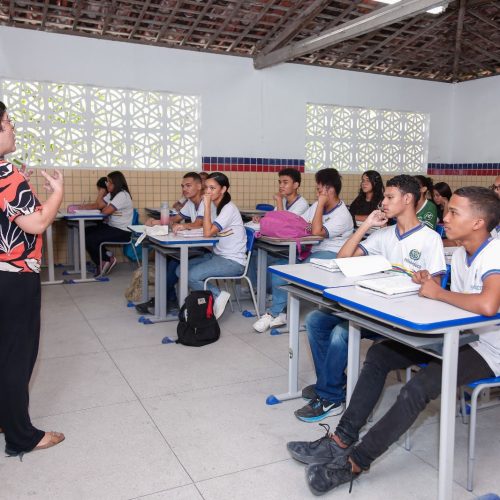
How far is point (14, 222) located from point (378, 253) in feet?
A: 6.01

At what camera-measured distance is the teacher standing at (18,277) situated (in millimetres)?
2002

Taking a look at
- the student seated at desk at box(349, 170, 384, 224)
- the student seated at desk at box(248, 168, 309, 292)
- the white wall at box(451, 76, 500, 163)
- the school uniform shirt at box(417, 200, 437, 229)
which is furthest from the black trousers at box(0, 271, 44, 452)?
the white wall at box(451, 76, 500, 163)

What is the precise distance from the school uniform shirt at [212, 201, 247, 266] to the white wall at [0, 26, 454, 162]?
2.94m

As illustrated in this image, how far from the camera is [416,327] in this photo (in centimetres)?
174

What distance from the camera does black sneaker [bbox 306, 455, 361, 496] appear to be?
78.7 inches

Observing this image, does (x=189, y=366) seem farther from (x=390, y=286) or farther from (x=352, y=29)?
(x=352, y=29)

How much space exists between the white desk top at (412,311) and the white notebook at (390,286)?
3 centimetres

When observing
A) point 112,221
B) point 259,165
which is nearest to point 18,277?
point 112,221

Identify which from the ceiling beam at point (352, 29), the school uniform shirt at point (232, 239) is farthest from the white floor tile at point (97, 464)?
the ceiling beam at point (352, 29)

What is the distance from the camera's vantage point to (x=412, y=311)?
1898 mm

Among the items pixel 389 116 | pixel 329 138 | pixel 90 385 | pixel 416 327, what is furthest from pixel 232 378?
pixel 389 116

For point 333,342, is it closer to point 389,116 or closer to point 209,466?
point 209,466

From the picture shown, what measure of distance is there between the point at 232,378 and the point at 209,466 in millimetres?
988

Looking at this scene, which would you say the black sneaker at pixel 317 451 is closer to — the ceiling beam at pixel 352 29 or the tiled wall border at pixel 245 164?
the ceiling beam at pixel 352 29
